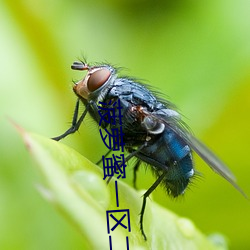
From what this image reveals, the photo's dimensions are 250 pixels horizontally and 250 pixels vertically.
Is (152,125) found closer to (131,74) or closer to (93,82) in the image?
(93,82)

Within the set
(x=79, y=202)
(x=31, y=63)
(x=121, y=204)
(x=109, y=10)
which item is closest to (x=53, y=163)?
(x=79, y=202)

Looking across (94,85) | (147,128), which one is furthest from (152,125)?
(94,85)

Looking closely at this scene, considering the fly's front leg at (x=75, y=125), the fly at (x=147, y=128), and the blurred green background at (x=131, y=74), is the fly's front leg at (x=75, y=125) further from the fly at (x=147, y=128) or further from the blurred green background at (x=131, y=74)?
the blurred green background at (x=131, y=74)

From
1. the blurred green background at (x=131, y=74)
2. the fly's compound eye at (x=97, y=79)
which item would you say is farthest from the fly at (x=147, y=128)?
the blurred green background at (x=131, y=74)

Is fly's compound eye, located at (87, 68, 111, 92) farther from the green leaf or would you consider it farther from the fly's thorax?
the green leaf

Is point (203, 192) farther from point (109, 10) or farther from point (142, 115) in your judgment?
point (109, 10)
